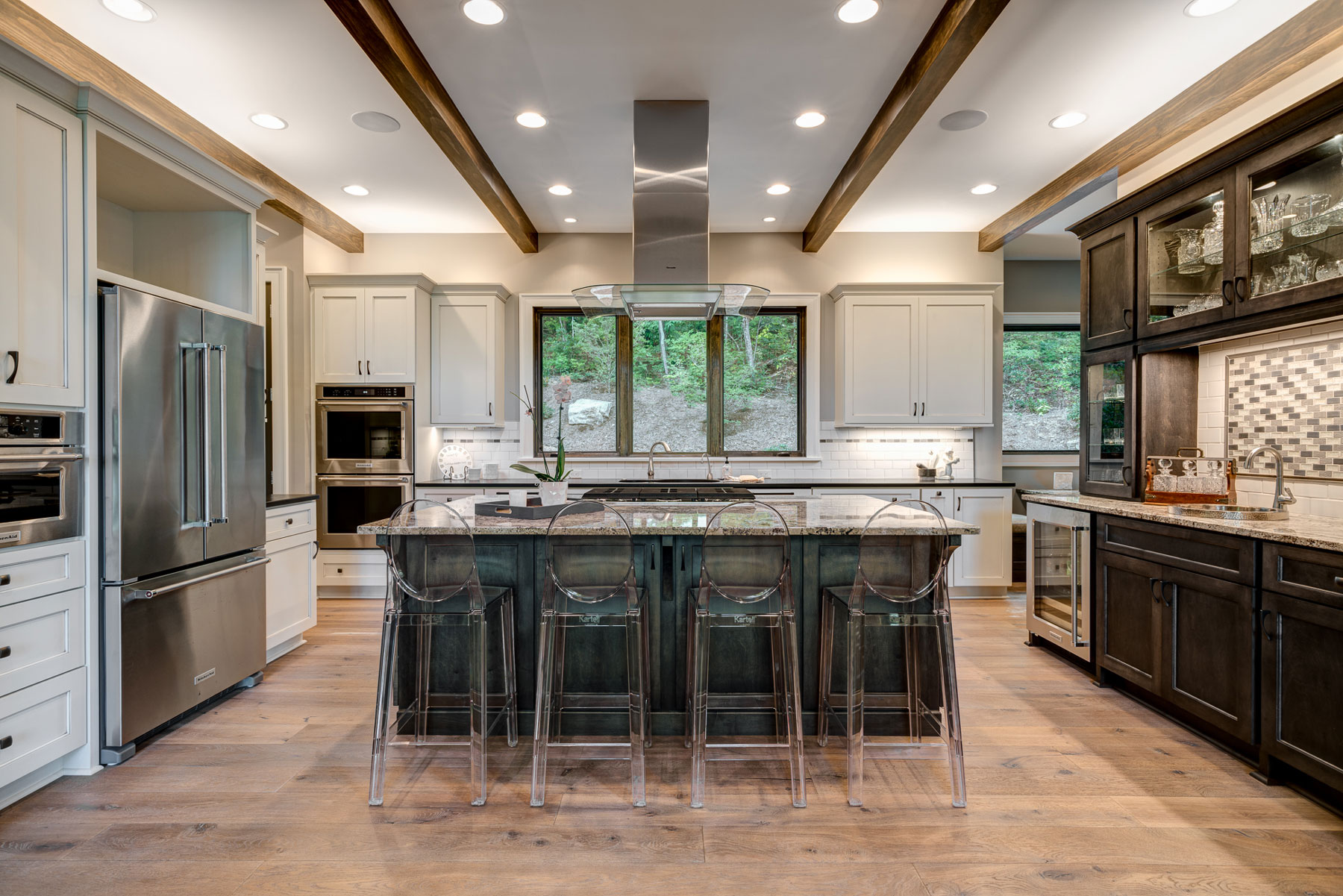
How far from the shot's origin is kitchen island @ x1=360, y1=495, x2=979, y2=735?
265cm

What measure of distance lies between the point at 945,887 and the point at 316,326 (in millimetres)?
5285

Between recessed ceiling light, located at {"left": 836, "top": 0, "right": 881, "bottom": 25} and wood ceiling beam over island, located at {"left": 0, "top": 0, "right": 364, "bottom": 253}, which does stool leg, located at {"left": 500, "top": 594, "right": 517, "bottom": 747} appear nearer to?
wood ceiling beam over island, located at {"left": 0, "top": 0, "right": 364, "bottom": 253}

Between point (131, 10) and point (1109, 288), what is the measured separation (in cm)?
480

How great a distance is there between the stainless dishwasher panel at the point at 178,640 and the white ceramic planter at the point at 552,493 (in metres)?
1.53

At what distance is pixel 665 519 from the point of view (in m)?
2.60

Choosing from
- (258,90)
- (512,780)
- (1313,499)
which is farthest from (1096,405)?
(258,90)

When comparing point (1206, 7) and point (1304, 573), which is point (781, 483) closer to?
point (1304, 573)

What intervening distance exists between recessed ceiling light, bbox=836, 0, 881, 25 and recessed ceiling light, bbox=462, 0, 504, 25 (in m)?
1.39

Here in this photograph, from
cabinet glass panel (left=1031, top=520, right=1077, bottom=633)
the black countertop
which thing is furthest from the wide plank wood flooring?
the black countertop

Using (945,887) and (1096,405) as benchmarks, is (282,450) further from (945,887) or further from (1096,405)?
(1096,405)

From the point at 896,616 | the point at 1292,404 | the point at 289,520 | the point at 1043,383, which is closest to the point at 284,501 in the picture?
the point at 289,520

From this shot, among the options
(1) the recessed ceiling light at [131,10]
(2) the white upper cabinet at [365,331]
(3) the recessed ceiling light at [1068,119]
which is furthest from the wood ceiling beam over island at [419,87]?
(3) the recessed ceiling light at [1068,119]

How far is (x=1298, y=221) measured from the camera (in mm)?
2543

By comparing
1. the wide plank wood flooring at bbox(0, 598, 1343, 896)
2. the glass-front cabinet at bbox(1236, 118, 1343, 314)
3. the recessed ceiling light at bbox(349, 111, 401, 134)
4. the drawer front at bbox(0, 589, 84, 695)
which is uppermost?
the recessed ceiling light at bbox(349, 111, 401, 134)
